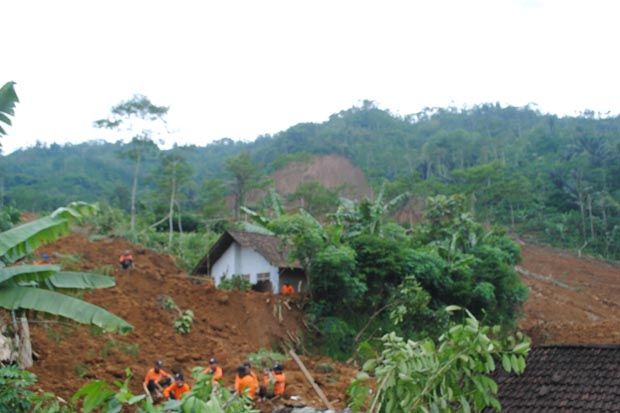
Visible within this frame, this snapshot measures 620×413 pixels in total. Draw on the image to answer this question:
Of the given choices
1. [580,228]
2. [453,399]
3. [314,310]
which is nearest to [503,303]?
[314,310]

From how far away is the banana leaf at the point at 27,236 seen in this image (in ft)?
29.8

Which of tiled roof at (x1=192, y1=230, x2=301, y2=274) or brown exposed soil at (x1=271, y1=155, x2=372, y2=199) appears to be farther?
brown exposed soil at (x1=271, y1=155, x2=372, y2=199)

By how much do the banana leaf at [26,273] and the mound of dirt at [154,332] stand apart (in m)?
2.67

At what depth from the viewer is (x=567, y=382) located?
34.7 feet

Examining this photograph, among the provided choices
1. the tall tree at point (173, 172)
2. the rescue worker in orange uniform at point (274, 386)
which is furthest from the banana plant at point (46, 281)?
the tall tree at point (173, 172)

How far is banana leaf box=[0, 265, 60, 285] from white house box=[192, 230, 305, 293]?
12500 mm

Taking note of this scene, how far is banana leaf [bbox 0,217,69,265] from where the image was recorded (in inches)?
358

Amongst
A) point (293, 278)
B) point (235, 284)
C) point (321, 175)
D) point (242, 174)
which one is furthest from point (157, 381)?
point (321, 175)

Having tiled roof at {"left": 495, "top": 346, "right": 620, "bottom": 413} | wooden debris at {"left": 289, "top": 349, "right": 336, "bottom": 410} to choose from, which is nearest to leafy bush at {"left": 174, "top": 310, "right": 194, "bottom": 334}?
wooden debris at {"left": 289, "top": 349, "right": 336, "bottom": 410}

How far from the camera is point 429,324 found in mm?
21266

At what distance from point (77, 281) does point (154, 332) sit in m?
7.69

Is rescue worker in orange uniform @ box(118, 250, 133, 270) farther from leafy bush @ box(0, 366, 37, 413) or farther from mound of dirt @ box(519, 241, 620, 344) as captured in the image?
mound of dirt @ box(519, 241, 620, 344)

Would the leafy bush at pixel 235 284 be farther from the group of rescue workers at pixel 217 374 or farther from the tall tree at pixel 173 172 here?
the tall tree at pixel 173 172

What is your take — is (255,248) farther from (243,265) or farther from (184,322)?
A: (184,322)
